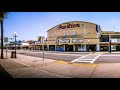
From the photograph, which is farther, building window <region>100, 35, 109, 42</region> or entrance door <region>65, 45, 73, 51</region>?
entrance door <region>65, 45, 73, 51</region>

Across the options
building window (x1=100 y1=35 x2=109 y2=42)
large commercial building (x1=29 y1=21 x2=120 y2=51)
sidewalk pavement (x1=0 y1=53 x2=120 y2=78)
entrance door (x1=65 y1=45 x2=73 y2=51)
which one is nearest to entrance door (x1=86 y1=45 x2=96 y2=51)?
large commercial building (x1=29 y1=21 x2=120 y2=51)

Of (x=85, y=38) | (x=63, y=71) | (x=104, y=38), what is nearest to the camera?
(x=63, y=71)

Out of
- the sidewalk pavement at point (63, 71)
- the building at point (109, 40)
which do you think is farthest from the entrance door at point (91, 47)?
the sidewalk pavement at point (63, 71)

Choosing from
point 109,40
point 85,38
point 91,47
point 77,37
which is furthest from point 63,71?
point 109,40

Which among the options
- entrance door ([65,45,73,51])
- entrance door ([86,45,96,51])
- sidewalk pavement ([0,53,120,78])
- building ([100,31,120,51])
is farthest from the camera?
entrance door ([65,45,73,51])

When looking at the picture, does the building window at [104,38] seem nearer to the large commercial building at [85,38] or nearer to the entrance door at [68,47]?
the large commercial building at [85,38]

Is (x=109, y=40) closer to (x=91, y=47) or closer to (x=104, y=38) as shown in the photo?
(x=104, y=38)

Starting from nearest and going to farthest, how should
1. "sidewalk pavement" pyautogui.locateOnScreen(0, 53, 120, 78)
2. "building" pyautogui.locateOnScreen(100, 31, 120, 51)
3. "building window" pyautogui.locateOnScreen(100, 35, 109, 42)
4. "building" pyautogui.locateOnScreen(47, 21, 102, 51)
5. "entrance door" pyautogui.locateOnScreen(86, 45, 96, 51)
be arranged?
"sidewalk pavement" pyautogui.locateOnScreen(0, 53, 120, 78) → "building" pyautogui.locateOnScreen(47, 21, 102, 51) → "building" pyautogui.locateOnScreen(100, 31, 120, 51) → "entrance door" pyautogui.locateOnScreen(86, 45, 96, 51) → "building window" pyautogui.locateOnScreen(100, 35, 109, 42)

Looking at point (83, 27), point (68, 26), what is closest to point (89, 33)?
point (83, 27)

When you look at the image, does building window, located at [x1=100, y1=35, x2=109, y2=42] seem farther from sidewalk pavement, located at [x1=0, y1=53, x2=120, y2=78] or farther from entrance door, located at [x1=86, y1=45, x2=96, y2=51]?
sidewalk pavement, located at [x1=0, y1=53, x2=120, y2=78]

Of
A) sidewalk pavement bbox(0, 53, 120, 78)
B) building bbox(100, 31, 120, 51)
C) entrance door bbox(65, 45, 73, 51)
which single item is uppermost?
building bbox(100, 31, 120, 51)
